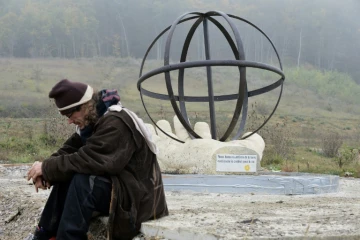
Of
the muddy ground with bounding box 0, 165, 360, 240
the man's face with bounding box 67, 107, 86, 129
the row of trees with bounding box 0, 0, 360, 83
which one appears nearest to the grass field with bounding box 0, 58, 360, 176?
the row of trees with bounding box 0, 0, 360, 83

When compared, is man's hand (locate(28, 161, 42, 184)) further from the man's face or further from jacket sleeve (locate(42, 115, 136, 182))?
the man's face

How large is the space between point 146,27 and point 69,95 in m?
81.3

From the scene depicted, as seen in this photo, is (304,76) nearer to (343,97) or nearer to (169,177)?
(343,97)

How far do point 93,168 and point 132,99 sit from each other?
38.4 metres

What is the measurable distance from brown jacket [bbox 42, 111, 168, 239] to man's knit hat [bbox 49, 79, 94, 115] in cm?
17

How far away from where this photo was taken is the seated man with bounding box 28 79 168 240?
9.97 feet

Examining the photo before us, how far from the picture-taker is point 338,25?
92000mm

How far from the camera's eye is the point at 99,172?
3041 mm

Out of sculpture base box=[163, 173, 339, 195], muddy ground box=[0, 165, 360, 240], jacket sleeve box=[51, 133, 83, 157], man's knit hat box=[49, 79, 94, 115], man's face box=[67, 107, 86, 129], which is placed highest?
man's knit hat box=[49, 79, 94, 115]

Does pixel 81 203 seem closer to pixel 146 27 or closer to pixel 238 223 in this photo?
pixel 238 223

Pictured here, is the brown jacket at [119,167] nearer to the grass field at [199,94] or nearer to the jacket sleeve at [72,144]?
the jacket sleeve at [72,144]

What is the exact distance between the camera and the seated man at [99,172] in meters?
3.04

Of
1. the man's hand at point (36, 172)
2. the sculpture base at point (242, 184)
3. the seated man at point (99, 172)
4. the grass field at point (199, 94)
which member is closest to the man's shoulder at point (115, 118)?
the seated man at point (99, 172)

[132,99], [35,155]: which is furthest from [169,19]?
[35,155]
